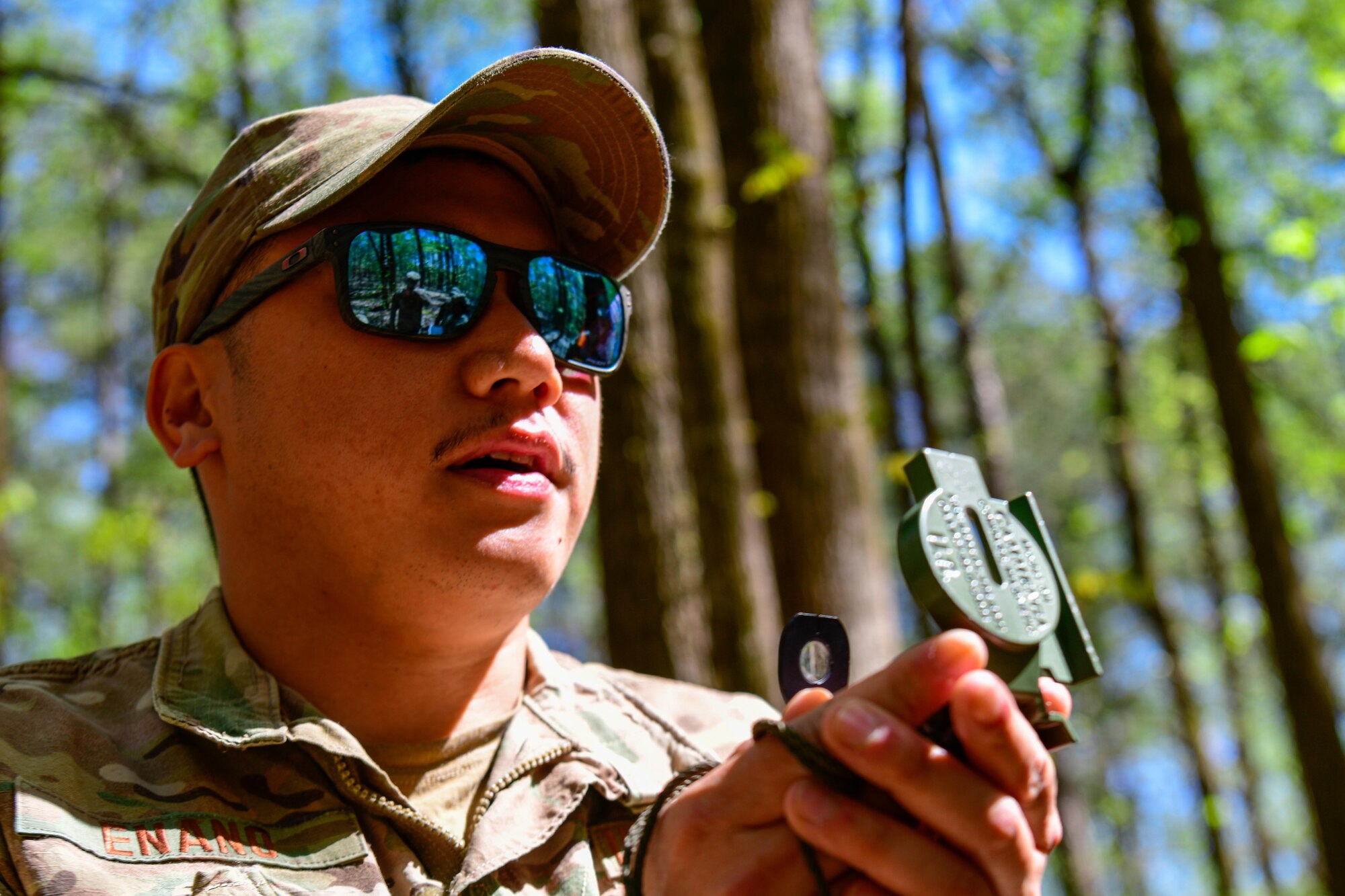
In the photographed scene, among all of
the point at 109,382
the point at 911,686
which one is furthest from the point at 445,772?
the point at 109,382

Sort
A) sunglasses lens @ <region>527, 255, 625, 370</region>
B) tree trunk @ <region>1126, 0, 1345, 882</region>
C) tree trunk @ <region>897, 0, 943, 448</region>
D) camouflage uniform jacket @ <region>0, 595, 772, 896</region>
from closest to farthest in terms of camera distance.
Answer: camouflage uniform jacket @ <region>0, 595, 772, 896</region>
sunglasses lens @ <region>527, 255, 625, 370</region>
tree trunk @ <region>1126, 0, 1345, 882</region>
tree trunk @ <region>897, 0, 943, 448</region>

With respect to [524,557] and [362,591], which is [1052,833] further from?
[362,591]

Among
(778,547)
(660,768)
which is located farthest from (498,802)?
(778,547)

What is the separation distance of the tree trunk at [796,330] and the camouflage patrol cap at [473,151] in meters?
3.04

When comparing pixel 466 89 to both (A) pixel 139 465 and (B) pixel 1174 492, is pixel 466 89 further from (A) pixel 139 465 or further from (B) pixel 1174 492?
(B) pixel 1174 492

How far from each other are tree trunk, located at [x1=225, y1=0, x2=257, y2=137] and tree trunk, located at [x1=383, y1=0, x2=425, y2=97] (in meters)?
1.94

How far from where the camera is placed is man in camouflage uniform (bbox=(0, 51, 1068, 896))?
1768 mm

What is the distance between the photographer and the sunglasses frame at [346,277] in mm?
1956

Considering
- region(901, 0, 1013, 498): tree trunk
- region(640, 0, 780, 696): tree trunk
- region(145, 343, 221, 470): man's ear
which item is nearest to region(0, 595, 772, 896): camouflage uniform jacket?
region(145, 343, 221, 470): man's ear

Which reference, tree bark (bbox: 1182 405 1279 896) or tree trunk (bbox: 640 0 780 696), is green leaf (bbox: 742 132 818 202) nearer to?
tree trunk (bbox: 640 0 780 696)

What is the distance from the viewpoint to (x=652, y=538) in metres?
4.71

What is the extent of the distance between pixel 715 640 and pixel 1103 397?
12557 mm

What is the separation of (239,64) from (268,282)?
1067 cm

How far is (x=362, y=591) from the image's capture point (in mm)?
1946
